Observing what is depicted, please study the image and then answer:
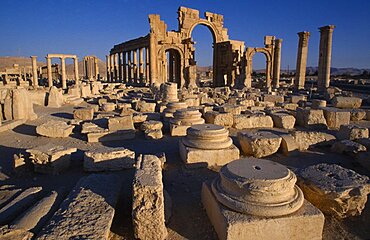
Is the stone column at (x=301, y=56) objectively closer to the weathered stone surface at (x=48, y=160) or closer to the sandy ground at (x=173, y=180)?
the sandy ground at (x=173, y=180)

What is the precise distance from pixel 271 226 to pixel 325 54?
22.9 metres

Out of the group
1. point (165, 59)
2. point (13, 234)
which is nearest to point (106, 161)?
point (13, 234)

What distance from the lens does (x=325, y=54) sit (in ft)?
70.6

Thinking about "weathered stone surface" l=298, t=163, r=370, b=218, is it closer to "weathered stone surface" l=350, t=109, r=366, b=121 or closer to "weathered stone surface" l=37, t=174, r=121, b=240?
"weathered stone surface" l=37, t=174, r=121, b=240

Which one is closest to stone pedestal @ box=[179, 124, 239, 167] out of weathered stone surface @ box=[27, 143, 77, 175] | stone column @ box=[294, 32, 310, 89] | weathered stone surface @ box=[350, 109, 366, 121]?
weathered stone surface @ box=[27, 143, 77, 175]

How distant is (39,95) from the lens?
45.3 ft

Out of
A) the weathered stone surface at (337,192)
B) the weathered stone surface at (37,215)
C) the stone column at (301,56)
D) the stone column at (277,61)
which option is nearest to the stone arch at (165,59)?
the stone column at (277,61)

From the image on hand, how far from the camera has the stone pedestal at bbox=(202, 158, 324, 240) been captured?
2875 mm

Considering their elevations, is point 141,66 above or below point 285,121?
above

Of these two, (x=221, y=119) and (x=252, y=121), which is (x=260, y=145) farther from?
(x=252, y=121)

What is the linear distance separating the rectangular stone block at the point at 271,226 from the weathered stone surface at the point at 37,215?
2211 millimetres

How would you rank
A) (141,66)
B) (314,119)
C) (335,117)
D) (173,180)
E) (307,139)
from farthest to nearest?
(141,66), (335,117), (314,119), (307,139), (173,180)

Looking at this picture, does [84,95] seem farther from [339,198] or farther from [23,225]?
[339,198]

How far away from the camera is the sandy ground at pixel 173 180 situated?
3.26 metres
